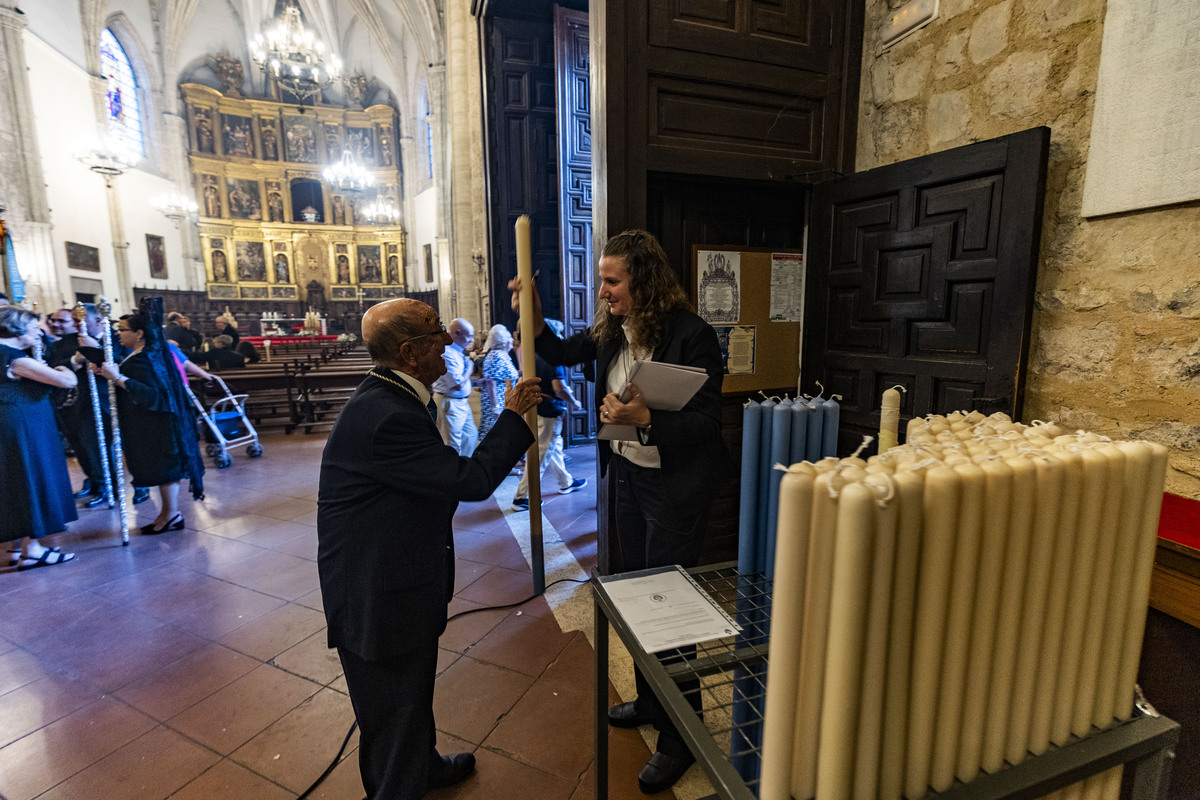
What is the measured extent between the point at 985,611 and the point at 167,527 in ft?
17.5

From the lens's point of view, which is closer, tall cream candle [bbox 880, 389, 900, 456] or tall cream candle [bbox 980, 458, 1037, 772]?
tall cream candle [bbox 980, 458, 1037, 772]

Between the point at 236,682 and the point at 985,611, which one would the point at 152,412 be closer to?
the point at 236,682

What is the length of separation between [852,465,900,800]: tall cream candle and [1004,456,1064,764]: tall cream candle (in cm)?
24

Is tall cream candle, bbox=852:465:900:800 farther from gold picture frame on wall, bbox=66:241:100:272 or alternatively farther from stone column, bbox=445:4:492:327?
gold picture frame on wall, bbox=66:241:100:272

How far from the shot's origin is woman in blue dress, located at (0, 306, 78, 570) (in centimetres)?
353

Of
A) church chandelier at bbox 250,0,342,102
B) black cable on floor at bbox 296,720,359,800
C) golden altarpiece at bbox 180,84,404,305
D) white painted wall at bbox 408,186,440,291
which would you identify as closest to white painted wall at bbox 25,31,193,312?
golden altarpiece at bbox 180,84,404,305

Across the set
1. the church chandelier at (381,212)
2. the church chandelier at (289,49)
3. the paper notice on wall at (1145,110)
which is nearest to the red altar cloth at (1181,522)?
the paper notice on wall at (1145,110)

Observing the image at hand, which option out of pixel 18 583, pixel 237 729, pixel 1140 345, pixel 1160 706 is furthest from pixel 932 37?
pixel 18 583

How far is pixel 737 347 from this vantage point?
116 inches

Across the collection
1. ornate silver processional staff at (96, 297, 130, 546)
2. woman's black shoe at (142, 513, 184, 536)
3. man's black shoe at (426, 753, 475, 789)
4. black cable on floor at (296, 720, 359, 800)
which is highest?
ornate silver processional staff at (96, 297, 130, 546)

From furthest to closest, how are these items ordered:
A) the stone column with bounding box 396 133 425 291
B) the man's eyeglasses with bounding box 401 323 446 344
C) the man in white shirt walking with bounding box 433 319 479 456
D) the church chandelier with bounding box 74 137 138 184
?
the stone column with bounding box 396 133 425 291, the church chandelier with bounding box 74 137 138 184, the man in white shirt walking with bounding box 433 319 479 456, the man's eyeglasses with bounding box 401 323 446 344

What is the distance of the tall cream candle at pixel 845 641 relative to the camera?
0.63 meters

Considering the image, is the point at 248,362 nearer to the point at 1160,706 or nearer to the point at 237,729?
the point at 237,729

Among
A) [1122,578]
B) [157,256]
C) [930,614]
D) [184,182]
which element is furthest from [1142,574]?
[184,182]
